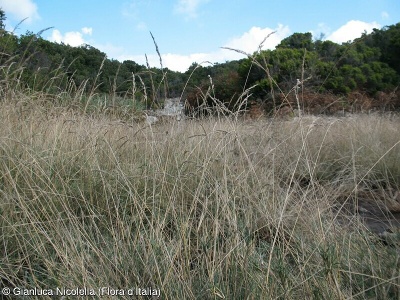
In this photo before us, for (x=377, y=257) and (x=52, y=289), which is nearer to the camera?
(x=52, y=289)

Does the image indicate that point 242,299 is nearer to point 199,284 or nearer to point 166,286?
point 199,284

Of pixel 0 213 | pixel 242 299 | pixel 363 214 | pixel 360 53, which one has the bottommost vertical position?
pixel 363 214

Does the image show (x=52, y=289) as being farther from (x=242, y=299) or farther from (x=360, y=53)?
(x=360, y=53)

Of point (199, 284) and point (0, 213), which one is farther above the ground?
point (0, 213)

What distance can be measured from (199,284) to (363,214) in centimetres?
197

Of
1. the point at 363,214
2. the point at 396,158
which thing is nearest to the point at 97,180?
the point at 363,214

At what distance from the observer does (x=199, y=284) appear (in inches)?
64.5

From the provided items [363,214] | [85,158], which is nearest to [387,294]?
[363,214]

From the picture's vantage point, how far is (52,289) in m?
1.63

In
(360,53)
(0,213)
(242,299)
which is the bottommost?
(242,299)

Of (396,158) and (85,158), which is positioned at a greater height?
(85,158)

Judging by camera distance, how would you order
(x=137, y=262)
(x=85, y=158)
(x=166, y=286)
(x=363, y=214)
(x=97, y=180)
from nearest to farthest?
(x=166, y=286) → (x=137, y=262) → (x=97, y=180) → (x=85, y=158) → (x=363, y=214)

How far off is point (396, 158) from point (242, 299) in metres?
3.39

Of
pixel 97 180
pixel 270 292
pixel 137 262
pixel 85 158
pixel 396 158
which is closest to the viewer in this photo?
pixel 270 292
